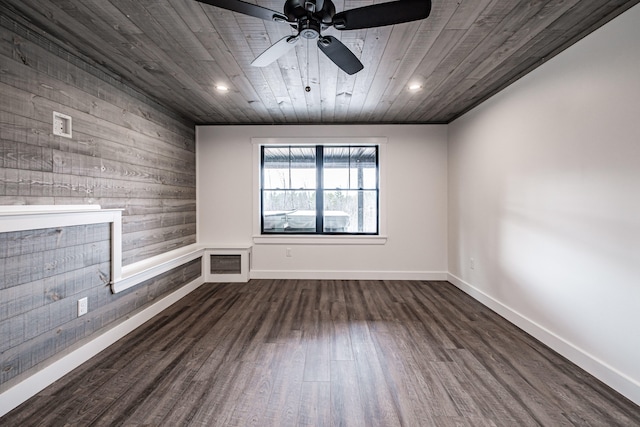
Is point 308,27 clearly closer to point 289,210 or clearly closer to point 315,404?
point 315,404

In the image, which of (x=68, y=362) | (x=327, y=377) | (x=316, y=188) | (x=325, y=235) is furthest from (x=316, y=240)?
(x=68, y=362)

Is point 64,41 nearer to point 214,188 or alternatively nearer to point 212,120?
point 212,120

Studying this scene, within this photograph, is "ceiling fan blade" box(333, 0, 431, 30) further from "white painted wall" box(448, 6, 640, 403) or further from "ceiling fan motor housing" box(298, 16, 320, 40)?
"white painted wall" box(448, 6, 640, 403)

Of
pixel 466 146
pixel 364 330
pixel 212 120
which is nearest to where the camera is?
pixel 364 330

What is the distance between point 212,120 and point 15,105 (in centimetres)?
252

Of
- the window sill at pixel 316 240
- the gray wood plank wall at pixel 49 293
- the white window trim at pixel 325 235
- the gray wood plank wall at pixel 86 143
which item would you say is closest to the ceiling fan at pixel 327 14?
the gray wood plank wall at pixel 86 143

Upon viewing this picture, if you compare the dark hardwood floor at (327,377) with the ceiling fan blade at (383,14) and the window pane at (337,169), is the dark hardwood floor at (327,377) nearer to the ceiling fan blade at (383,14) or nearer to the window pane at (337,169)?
the window pane at (337,169)

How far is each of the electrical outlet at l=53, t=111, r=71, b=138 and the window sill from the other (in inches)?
105

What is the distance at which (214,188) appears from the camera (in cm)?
445

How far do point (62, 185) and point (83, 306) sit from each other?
95 cm

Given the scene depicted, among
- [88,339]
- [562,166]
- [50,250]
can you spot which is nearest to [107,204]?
[50,250]

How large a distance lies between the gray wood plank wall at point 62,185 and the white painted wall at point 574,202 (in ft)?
12.5

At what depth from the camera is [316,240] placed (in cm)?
444

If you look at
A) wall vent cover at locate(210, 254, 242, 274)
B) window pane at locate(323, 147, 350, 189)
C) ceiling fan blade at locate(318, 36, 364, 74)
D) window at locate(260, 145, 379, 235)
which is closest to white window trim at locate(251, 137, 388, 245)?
window at locate(260, 145, 379, 235)
